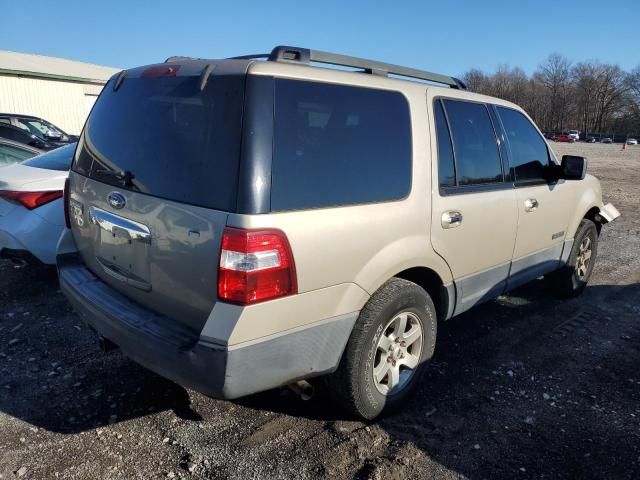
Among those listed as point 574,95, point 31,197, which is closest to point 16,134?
point 31,197

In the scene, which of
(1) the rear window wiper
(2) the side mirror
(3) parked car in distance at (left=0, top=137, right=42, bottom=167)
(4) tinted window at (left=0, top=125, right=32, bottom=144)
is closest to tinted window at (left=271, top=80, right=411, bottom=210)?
(1) the rear window wiper

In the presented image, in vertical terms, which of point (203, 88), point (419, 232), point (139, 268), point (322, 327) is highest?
point (203, 88)

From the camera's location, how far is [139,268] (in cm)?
262

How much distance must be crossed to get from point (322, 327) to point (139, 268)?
1006 mm

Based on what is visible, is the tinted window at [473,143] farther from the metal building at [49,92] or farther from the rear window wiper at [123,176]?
the metal building at [49,92]

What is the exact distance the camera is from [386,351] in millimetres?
2992

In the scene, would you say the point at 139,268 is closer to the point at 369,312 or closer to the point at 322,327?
the point at 322,327

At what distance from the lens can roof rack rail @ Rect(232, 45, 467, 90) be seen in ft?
8.54

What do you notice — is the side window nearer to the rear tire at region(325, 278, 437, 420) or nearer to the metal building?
the rear tire at region(325, 278, 437, 420)

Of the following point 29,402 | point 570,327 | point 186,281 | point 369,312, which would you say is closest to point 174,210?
point 186,281

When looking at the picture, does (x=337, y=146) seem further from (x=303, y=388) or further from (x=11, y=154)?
(x=11, y=154)

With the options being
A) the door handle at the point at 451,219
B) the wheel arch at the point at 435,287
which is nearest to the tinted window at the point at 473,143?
the door handle at the point at 451,219

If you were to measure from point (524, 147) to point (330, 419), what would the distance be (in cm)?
271

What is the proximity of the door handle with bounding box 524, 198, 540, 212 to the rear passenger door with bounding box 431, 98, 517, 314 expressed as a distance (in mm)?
195
